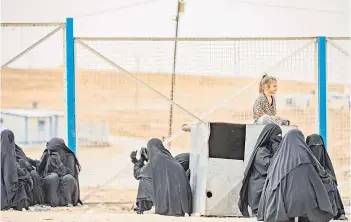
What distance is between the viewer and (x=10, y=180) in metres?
12.6

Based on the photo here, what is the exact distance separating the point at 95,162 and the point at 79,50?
6.59 ft

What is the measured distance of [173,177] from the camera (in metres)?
12.5

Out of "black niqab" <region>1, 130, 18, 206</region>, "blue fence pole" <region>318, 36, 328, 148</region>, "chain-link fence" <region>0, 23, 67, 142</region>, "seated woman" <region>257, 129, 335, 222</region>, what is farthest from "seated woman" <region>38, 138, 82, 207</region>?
"blue fence pole" <region>318, 36, 328, 148</region>

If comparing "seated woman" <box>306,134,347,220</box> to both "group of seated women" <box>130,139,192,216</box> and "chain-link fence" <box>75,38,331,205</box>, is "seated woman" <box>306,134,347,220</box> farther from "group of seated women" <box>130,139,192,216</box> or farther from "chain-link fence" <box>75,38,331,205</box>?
"chain-link fence" <box>75,38,331,205</box>

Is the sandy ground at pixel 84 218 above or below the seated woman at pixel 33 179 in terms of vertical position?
below

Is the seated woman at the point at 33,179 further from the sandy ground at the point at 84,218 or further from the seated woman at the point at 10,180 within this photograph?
the sandy ground at the point at 84,218

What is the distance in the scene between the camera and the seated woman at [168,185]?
40.6 ft

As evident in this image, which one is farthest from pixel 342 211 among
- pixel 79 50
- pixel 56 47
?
pixel 56 47

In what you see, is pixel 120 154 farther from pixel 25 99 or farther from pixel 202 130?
pixel 25 99

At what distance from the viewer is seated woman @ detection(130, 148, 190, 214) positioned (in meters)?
12.8

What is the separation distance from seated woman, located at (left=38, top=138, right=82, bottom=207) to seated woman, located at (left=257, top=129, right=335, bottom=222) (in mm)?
3193

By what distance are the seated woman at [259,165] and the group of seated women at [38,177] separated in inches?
105

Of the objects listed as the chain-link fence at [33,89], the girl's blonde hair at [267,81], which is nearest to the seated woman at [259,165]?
the girl's blonde hair at [267,81]

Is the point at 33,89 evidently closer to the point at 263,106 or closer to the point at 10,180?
the point at 10,180
